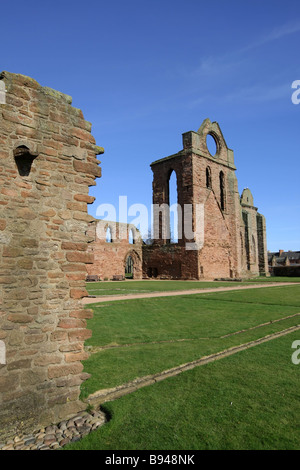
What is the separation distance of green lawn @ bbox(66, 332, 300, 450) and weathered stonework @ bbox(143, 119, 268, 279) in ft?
68.0

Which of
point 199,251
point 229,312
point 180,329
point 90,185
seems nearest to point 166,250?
point 199,251

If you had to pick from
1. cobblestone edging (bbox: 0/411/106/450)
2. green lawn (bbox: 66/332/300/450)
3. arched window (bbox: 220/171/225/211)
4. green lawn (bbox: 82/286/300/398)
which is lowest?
cobblestone edging (bbox: 0/411/106/450)

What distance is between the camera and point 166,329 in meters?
7.20

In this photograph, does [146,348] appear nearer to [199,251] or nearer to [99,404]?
[99,404]

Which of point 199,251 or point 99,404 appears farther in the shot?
point 199,251

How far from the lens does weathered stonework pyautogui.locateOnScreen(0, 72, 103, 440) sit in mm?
3566

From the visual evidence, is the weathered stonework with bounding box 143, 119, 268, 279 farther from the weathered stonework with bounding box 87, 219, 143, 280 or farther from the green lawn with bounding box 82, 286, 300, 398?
the green lawn with bounding box 82, 286, 300, 398

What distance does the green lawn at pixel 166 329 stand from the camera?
15.6ft

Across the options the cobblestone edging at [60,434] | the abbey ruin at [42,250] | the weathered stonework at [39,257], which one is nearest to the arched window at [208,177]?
the abbey ruin at [42,250]

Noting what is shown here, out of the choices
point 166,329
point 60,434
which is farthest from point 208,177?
point 60,434

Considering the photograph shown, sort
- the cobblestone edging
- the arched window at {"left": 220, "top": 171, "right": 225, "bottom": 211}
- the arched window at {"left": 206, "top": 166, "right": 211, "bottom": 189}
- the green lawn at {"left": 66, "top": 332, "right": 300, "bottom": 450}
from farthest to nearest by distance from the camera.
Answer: the arched window at {"left": 220, "top": 171, "right": 225, "bottom": 211}
the arched window at {"left": 206, "top": 166, "right": 211, "bottom": 189}
the cobblestone edging
the green lawn at {"left": 66, "top": 332, "right": 300, "bottom": 450}

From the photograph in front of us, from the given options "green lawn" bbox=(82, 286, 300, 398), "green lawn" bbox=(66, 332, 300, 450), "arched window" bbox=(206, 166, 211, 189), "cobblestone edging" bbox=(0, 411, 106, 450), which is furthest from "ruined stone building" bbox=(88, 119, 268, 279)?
"cobblestone edging" bbox=(0, 411, 106, 450)
